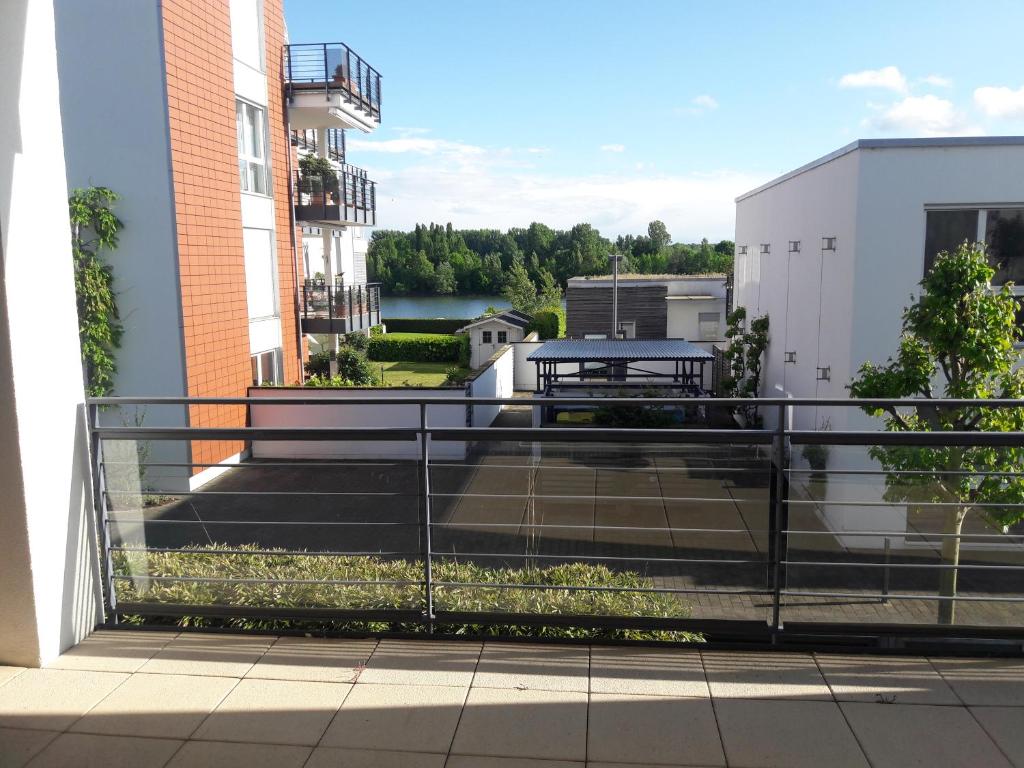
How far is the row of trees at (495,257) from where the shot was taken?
2741 inches

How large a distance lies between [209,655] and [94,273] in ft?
33.7

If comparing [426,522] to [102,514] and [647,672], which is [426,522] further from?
[102,514]

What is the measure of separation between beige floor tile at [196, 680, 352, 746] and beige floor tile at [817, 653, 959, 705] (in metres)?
1.84

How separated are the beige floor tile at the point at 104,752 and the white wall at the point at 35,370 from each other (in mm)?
702

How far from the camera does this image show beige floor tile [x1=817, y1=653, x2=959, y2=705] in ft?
10.1

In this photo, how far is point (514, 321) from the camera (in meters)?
33.4

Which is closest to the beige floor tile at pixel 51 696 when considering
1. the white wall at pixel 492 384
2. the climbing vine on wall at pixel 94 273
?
the climbing vine on wall at pixel 94 273

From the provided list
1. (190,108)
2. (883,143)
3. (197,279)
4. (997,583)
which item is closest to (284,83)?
(190,108)

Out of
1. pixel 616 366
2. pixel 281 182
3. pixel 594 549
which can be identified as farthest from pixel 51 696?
pixel 616 366

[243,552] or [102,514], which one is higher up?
[102,514]

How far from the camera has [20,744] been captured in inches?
113

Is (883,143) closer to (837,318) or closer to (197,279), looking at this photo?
(837,318)

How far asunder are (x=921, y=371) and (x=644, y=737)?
4.73 metres

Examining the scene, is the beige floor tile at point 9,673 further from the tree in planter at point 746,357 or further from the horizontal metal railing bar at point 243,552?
the tree in planter at point 746,357
